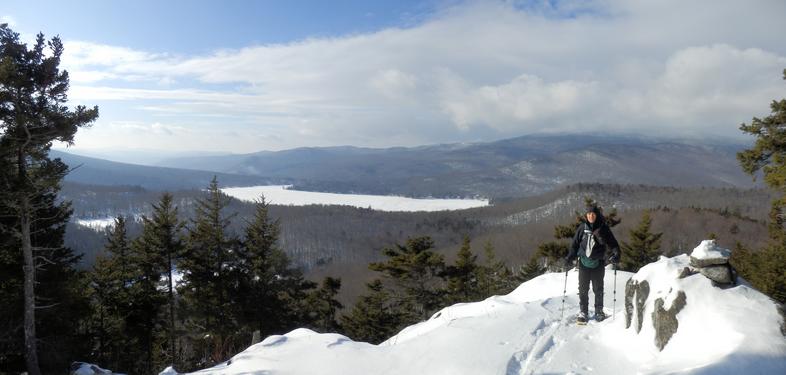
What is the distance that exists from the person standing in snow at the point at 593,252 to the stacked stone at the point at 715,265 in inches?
63.3

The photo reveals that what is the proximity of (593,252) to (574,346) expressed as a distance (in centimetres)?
220

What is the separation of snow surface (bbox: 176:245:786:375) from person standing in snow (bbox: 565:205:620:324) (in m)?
0.52

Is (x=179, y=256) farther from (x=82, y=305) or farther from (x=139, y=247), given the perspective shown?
(x=82, y=305)

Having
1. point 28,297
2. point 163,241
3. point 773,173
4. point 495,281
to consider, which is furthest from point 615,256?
point 495,281

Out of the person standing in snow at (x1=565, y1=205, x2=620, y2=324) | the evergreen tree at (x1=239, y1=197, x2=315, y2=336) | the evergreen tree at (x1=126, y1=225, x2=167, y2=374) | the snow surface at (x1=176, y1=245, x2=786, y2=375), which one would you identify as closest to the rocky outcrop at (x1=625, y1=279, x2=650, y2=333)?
the snow surface at (x1=176, y1=245, x2=786, y2=375)

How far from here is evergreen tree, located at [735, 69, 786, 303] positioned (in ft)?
38.6

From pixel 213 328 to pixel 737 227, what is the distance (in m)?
109

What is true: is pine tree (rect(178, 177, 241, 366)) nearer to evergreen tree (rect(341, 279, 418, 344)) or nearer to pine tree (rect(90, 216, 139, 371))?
pine tree (rect(90, 216, 139, 371))

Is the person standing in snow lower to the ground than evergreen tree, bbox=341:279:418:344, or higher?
higher

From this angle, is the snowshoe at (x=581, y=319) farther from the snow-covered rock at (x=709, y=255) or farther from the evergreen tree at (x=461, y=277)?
the evergreen tree at (x=461, y=277)

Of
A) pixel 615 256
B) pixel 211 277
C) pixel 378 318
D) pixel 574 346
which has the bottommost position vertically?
pixel 378 318

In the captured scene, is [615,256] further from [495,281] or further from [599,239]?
[495,281]

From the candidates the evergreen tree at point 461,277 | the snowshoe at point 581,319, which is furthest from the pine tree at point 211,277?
the snowshoe at point 581,319

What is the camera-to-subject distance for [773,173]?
11953 mm
